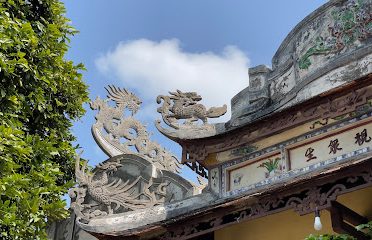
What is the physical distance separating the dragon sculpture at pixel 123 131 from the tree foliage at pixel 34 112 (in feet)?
8.59

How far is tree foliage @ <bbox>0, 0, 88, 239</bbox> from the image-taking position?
7.02 m

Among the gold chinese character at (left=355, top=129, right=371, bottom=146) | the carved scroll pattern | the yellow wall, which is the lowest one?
the carved scroll pattern

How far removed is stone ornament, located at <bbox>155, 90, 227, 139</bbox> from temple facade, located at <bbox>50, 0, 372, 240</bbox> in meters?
0.02

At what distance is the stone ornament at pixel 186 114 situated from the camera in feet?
27.7

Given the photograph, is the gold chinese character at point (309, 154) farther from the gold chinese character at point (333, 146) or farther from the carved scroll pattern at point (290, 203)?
the carved scroll pattern at point (290, 203)

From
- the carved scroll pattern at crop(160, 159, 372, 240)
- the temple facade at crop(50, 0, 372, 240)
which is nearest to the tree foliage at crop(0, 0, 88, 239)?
the temple facade at crop(50, 0, 372, 240)

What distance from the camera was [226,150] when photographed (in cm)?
828

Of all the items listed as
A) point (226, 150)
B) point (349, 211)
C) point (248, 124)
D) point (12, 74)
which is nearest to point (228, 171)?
point (226, 150)

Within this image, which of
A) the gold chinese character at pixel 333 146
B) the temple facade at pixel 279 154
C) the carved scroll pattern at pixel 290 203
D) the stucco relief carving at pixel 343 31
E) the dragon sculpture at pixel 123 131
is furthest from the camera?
the dragon sculpture at pixel 123 131

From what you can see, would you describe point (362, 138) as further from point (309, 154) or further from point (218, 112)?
point (218, 112)

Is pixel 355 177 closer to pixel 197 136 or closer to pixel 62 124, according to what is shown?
pixel 197 136

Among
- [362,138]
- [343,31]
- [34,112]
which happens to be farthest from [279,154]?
[34,112]

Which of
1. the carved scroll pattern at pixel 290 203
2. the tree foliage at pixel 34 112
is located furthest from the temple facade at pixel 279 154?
the tree foliage at pixel 34 112

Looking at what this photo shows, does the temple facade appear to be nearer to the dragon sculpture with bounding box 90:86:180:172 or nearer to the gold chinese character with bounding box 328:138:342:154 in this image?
the gold chinese character with bounding box 328:138:342:154
